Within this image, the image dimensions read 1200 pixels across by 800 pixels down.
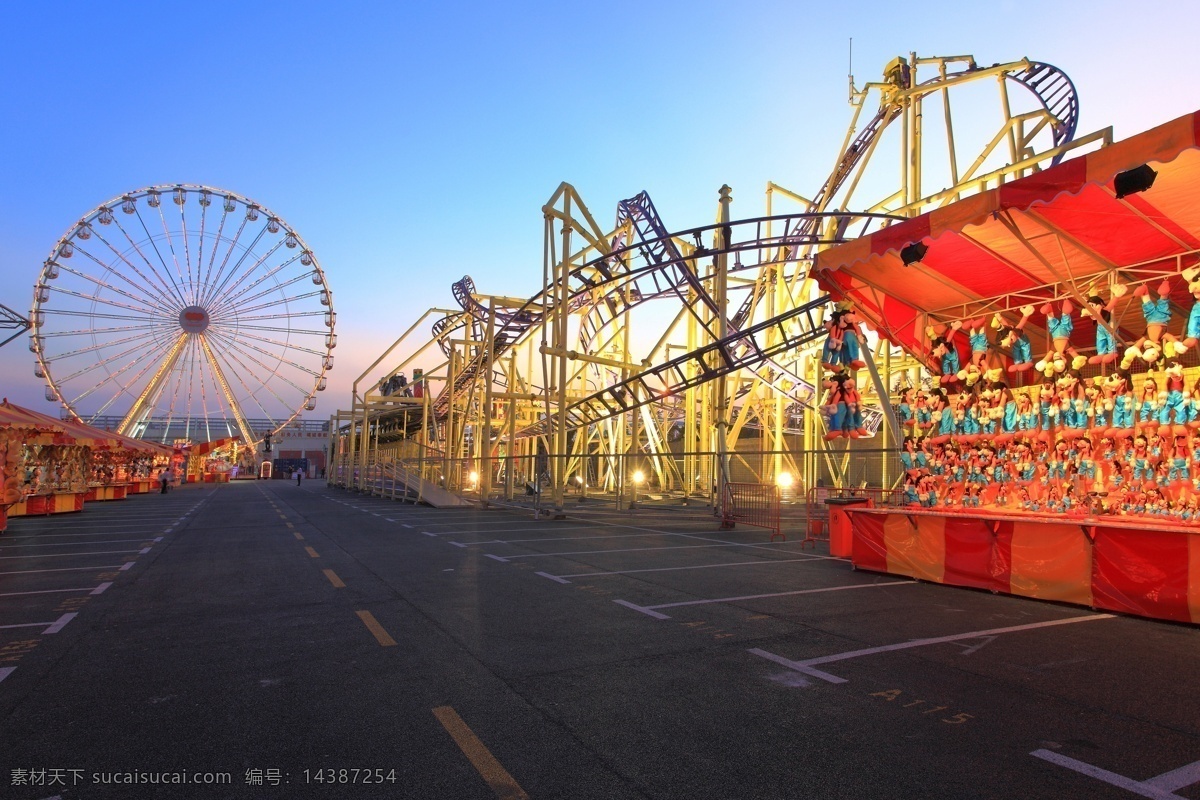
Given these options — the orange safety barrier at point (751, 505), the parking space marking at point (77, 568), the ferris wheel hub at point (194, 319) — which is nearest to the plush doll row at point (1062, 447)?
the orange safety barrier at point (751, 505)

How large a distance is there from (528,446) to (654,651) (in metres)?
30.9

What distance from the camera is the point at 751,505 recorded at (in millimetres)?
16219

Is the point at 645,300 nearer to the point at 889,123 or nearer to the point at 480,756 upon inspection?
the point at 889,123

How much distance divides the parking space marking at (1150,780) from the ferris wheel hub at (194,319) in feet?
137

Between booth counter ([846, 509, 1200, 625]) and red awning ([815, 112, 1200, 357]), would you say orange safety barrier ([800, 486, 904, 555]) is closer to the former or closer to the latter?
booth counter ([846, 509, 1200, 625])

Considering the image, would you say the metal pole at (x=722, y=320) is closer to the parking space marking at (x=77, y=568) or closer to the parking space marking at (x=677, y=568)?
the parking space marking at (x=677, y=568)

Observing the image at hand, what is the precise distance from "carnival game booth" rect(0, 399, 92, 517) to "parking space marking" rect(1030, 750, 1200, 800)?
19140 millimetres

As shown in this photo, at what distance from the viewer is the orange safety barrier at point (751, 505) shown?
15.6 meters

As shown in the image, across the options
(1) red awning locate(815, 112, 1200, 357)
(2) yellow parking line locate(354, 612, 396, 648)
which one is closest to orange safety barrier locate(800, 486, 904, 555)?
(1) red awning locate(815, 112, 1200, 357)

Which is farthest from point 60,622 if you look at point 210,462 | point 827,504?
point 210,462

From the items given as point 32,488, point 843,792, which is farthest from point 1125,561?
point 32,488

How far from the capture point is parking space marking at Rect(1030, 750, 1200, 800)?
3131mm

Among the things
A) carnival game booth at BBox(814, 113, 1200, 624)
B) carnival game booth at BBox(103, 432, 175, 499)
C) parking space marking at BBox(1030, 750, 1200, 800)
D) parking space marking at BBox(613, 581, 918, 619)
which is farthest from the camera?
carnival game booth at BBox(103, 432, 175, 499)

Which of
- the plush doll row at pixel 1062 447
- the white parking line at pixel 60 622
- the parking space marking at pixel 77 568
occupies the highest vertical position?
the plush doll row at pixel 1062 447
